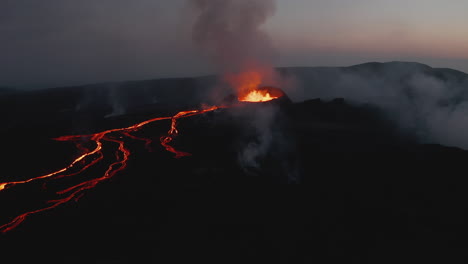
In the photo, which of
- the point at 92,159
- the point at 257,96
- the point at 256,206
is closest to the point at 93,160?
the point at 92,159

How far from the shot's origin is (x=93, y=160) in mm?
24969

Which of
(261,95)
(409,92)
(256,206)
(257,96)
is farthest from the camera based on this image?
(409,92)

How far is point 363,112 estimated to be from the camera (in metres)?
48.8

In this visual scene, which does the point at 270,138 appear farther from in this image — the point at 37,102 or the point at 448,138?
the point at 37,102

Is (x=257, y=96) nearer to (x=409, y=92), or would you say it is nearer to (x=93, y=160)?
(x=93, y=160)

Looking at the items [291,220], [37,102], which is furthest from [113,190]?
[37,102]

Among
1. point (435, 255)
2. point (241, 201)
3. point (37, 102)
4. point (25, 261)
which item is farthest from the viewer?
point (37, 102)

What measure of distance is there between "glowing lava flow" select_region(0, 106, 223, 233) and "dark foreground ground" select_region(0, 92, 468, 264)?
682 mm

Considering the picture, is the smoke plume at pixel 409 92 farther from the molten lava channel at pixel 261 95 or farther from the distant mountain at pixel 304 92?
the molten lava channel at pixel 261 95

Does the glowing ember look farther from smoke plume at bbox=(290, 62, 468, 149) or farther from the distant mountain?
smoke plume at bbox=(290, 62, 468, 149)

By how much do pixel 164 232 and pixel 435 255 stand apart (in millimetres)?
11868

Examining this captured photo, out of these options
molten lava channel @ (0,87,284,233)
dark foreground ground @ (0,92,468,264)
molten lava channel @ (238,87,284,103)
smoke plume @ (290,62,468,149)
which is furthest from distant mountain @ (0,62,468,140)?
dark foreground ground @ (0,92,468,264)

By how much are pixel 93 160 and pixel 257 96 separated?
2940cm

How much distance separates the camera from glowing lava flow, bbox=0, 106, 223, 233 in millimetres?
18036
